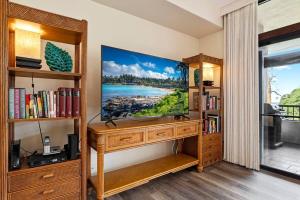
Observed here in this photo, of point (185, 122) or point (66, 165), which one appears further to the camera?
point (185, 122)

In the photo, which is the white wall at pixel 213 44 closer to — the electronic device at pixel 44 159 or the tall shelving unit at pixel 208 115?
the tall shelving unit at pixel 208 115

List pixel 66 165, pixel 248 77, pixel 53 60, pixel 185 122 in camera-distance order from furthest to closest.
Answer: pixel 248 77 → pixel 185 122 → pixel 53 60 → pixel 66 165

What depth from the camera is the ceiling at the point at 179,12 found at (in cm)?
224

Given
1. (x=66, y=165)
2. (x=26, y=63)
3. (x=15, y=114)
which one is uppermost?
(x=26, y=63)

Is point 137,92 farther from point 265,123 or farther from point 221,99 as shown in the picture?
point 265,123

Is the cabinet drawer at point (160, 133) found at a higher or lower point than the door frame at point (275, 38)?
lower

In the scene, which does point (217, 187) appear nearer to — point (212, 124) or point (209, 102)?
point (212, 124)

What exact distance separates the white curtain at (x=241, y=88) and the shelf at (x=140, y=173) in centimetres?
83

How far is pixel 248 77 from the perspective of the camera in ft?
8.64

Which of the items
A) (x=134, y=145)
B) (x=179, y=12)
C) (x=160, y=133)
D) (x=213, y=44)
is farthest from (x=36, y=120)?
(x=213, y=44)

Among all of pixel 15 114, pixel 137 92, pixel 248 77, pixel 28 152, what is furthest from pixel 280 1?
pixel 28 152

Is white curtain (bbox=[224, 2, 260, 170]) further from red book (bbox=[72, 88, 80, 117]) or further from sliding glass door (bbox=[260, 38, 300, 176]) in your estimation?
red book (bbox=[72, 88, 80, 117])

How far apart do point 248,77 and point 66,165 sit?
A: 273cm

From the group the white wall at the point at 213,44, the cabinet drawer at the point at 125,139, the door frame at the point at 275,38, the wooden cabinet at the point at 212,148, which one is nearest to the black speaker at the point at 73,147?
the cabinet drawer at the point at 125,139
